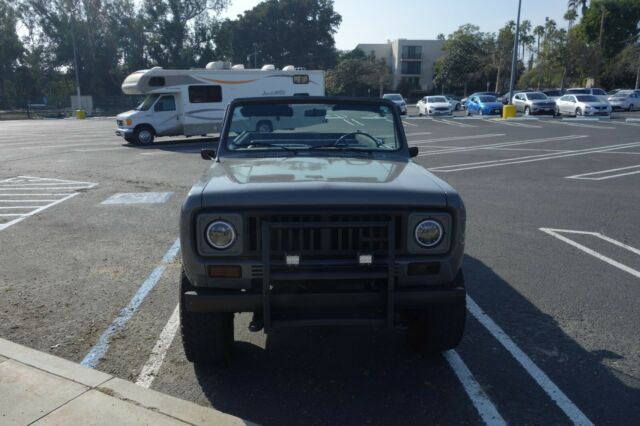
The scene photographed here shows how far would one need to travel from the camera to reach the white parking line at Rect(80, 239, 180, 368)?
3.88 m

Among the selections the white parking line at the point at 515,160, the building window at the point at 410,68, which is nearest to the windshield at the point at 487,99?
the white parking line at the point at 515,160

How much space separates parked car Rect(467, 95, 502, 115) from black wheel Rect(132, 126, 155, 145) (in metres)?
23.3

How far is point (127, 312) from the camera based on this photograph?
15.3ft

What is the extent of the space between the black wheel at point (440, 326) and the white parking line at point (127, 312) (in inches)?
92.0

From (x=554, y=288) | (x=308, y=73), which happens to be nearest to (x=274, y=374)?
(x=554, y=288)

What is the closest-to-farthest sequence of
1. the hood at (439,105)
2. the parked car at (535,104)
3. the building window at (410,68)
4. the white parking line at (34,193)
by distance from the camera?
the white parking line at (34,193)
the parked car at (535,104)
the hood at (439,105)
the building window at (410,68)

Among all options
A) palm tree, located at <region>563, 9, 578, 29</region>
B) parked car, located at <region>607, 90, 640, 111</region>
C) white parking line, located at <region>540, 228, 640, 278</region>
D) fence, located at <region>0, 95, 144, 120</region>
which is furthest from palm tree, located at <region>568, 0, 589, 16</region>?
white parking line, located at <region>540, 228, 640, 278</region>

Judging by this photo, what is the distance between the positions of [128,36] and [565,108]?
49122 millimetres

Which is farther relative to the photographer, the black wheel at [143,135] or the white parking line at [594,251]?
the black wheel at [143,135]

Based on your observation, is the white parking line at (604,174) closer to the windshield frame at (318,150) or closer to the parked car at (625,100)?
the windshield frame at (318,150)

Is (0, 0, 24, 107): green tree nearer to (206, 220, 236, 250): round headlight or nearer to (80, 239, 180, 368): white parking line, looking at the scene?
(80, 239, 180, 368): white parking line

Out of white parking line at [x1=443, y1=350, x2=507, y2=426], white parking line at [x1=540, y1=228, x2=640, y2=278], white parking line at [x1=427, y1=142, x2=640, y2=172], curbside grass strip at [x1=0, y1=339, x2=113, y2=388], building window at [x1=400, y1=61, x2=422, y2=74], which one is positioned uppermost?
building window at [x1=400, y1=61, x2=422, y2=74]

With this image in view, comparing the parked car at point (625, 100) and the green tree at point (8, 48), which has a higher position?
the green tree at point (8, 48)

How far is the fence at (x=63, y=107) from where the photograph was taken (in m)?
51.9
